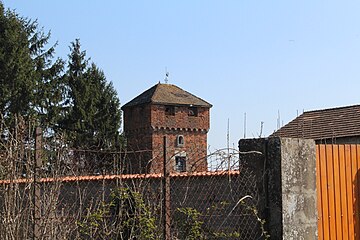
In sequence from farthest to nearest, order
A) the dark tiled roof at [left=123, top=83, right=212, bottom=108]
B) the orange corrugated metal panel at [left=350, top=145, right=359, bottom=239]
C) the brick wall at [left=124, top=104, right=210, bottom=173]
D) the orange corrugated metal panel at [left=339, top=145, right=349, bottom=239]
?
1. the dark tiled roof at [left=123, top=83, right=212, bottom=108]
2. the brick wall at [left=124, top=104, right=210, bottom=173]
3. the orange corrugated metal panel at [left=350, top=145, right=359, bottom=239]
4. the orange corrugated metal panel at [left=339, top=145, right=349, bottom=239]

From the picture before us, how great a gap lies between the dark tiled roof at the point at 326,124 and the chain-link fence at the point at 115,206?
23.1 metres

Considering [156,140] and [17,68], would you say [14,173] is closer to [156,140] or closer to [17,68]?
[17,68]

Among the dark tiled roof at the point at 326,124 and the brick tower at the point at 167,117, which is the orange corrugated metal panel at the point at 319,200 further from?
the brick tower at the point at 167,117

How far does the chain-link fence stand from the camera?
6559 millimetres

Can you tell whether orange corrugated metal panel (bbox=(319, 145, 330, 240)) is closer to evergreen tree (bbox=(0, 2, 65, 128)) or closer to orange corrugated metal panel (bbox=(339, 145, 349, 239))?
orange corrugated metal panel (bbox=(339, 145, 349, 239))

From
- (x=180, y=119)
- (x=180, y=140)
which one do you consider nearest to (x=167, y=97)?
(x=180, y=119)

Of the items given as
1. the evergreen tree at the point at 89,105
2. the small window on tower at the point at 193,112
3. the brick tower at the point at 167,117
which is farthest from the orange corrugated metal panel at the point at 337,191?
the small window on tower at the point at 193,112

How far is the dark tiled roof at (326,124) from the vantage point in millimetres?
30469

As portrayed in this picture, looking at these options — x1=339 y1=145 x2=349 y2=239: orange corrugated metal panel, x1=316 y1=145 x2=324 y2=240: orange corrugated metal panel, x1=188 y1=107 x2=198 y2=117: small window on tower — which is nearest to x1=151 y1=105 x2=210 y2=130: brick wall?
x1=188 y1=107 x2=198 y2=117: small window on tower

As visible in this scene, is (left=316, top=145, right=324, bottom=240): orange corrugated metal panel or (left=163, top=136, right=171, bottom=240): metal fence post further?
(left=316, top=145, right=324, bottom=240): orange corrugated metal panel

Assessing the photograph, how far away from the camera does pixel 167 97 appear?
47.5 m

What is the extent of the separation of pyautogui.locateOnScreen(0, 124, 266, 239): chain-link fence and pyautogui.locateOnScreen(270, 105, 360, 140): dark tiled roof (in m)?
23.1

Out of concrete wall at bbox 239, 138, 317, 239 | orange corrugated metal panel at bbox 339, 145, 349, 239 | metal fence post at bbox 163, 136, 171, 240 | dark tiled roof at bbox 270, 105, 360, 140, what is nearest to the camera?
metal fence post at bbox 163, 136, 171, 240

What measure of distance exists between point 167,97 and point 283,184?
4072cm
